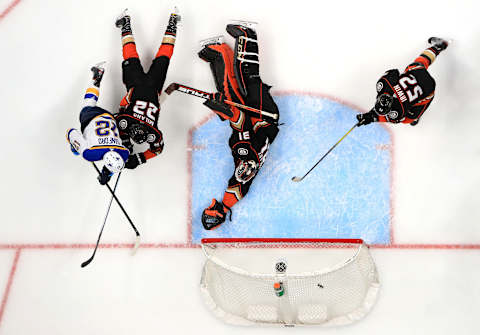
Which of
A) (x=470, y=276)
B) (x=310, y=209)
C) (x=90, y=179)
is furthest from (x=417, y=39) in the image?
(x=90, y=179)

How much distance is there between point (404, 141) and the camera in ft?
12.0

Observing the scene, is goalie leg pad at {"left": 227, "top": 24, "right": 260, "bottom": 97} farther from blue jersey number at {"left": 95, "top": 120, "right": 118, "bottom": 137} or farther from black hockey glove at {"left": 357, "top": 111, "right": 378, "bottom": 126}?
blue jersey number at {"left": 95, "top": 120, "right": 118, "bottom": 137}

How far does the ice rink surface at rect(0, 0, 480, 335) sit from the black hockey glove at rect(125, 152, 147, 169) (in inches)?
8.3

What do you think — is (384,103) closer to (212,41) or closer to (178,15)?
(212,41)

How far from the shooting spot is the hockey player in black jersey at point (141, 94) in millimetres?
3283

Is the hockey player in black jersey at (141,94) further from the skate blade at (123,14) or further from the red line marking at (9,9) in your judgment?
the red line marking at (9,9)

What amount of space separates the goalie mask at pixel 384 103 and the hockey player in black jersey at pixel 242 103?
0.74 m

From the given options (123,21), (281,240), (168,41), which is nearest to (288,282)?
(281,240)

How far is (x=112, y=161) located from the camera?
3043 mm

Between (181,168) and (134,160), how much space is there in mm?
400

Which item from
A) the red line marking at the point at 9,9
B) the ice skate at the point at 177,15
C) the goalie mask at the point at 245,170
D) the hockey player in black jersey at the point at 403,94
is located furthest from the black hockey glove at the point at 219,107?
the red line marking at the point at 9,9

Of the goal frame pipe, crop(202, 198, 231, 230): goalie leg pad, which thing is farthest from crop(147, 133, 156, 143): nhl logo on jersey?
the goal frame pipe

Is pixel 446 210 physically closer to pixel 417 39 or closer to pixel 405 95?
pixel 405 95

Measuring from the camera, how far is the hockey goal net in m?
3.39
